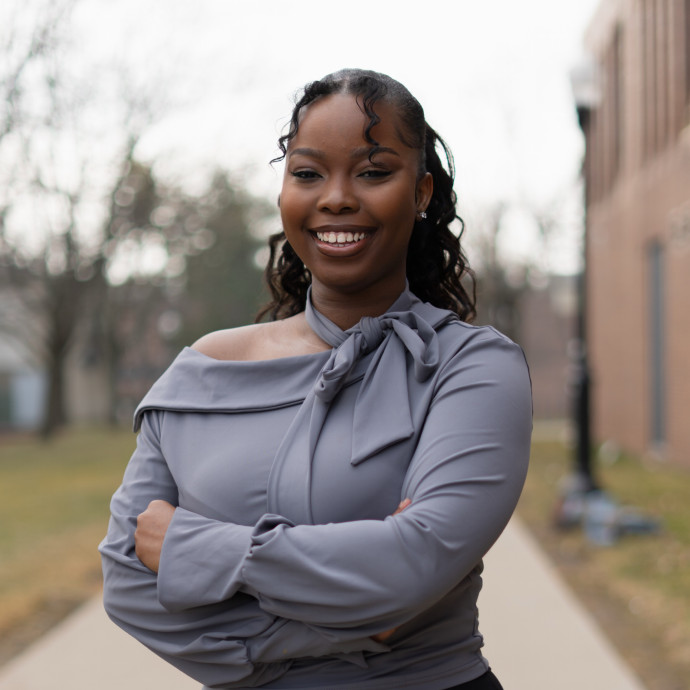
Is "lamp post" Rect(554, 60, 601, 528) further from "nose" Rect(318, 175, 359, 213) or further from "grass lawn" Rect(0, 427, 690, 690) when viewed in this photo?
"nose" Rect(318, 175, 359, 213)

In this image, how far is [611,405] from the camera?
20.6 meters

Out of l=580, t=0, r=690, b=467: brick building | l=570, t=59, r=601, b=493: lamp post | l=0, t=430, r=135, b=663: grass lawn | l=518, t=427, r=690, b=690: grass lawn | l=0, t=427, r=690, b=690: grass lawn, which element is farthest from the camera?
l=580, t=0, r=690, b=467: brick building

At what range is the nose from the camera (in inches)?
73.1

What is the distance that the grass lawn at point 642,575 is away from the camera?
5.71 m

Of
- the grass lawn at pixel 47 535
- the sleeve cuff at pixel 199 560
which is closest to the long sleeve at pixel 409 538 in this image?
the sleeve cuff at pixel 199 560

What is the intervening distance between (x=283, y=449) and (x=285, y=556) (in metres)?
0.21

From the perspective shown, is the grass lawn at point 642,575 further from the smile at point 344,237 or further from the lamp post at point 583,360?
the smile at point 344,237

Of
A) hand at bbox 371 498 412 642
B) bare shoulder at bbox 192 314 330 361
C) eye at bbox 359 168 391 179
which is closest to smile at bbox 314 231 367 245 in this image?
eye at bbox 359 168 391 179

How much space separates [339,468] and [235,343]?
0.46m

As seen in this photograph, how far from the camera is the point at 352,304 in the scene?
6.68 feet

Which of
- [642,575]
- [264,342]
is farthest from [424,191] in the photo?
[642,575]

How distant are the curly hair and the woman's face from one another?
3 cm

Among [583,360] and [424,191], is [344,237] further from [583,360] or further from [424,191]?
[583,360]

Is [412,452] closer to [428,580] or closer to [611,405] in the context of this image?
[428,580]
